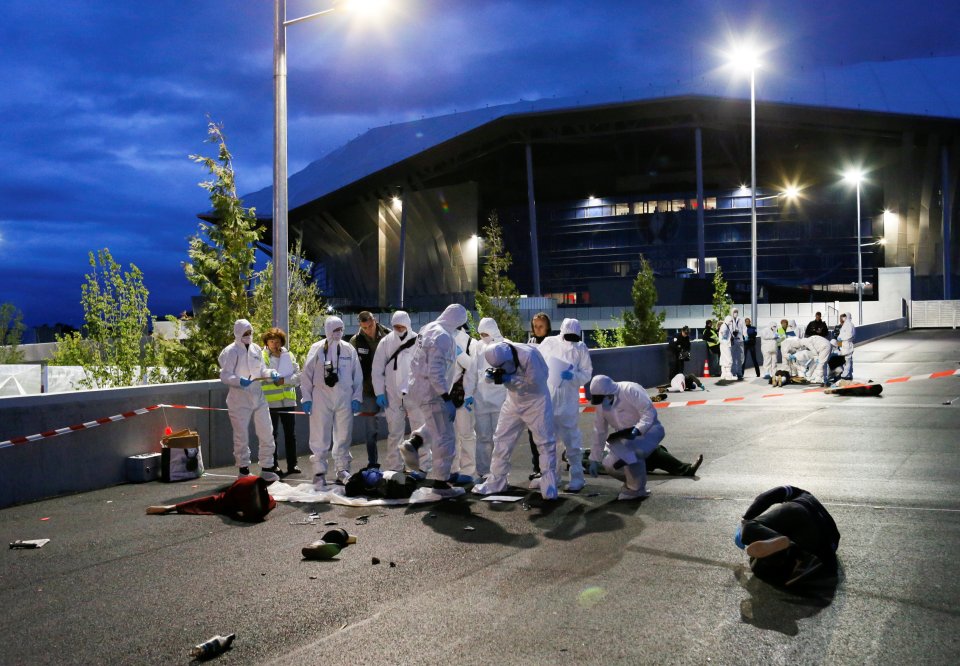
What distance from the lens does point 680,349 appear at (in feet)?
78.3

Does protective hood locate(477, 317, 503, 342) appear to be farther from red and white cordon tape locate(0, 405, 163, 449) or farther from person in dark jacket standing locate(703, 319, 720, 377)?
person in dark jacket standing locate(703, 319, 720, 377)

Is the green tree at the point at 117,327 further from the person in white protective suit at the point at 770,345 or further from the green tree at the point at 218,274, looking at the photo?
the person in white protective suit at the point at 770,345

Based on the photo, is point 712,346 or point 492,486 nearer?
point 492,486

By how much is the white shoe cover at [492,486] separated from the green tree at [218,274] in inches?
277

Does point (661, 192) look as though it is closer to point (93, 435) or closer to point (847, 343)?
point (847, 343)

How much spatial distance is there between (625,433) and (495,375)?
1.34 m

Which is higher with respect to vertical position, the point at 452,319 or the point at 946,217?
the point at 946,217

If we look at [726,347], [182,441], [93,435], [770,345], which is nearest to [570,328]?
[182,441]

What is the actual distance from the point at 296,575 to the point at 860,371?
23892mm

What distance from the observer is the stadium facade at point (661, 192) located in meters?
54.4

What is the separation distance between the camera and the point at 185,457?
407 inches

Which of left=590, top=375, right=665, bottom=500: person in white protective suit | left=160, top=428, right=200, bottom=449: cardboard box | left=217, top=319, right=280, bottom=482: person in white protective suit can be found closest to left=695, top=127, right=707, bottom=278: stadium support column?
left=217, top=319, right=280, bottom=482: person in white protective suit

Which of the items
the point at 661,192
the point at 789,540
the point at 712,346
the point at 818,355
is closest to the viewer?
the point at 789,540

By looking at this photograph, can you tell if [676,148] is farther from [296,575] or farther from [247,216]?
[296,575]
